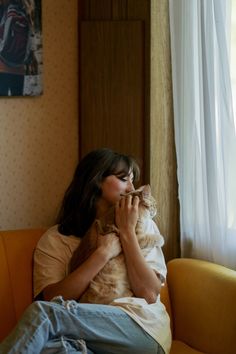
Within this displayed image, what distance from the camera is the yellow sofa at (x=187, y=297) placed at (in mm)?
2113

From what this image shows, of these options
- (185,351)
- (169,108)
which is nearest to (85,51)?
(169,108)

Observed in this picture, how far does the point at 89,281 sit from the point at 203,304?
48 centimetres

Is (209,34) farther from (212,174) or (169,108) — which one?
(212,174)

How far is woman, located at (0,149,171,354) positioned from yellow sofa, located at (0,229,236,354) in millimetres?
94

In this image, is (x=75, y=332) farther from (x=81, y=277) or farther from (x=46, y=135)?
(x=46, y=135)

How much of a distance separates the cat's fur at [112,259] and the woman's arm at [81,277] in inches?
1.2

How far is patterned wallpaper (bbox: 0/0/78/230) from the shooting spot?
8.45 ft

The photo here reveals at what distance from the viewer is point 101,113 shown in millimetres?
2611

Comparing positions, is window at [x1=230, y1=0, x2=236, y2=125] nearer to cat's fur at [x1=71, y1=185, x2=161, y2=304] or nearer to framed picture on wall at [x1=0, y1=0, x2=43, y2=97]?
cat's fur at [x1=71, y1=185, x2=161, y2=304]

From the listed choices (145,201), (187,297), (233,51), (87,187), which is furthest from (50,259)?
(233,51)

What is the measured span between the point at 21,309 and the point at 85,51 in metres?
1.20

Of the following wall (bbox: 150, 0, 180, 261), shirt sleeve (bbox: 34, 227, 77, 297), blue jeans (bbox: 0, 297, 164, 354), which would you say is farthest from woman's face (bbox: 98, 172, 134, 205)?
blue jeans (bbox: 0, 297, 164, 354)

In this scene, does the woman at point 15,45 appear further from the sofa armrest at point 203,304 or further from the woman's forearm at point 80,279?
the sofa armrest at point 203,304

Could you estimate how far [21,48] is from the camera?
251 centimetres
